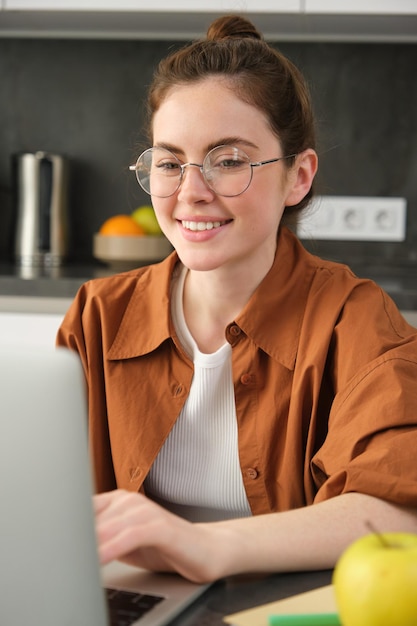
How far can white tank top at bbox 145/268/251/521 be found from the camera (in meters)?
1.31

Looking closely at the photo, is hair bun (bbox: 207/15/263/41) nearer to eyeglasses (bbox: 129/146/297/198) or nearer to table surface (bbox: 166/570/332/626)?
eyeglasses (bbox: 129/146/297/198)

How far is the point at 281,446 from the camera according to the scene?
1.34 meters

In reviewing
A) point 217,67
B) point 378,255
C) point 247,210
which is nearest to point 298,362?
point 247,210

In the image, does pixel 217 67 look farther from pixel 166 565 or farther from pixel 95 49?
pixel 95 49

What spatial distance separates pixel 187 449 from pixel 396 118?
5.96ft

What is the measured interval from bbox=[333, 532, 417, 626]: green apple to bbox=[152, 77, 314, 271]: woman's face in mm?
743

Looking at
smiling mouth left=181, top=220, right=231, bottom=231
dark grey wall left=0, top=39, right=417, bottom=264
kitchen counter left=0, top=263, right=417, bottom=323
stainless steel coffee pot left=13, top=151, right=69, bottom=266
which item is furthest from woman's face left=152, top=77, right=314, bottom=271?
stainless steel coffee pot left=13, top=151, right=69, bottom=266

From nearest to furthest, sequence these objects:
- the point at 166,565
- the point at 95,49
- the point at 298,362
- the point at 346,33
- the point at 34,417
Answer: the point at 34,417, the point at 166,565, the point at 298,362, the point at 346,33, the point at 95,49

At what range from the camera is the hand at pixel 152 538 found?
865 millimetres

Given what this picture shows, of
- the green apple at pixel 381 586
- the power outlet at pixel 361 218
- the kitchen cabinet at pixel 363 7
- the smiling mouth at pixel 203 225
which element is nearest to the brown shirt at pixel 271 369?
the smiling mouth at pixel 203 225

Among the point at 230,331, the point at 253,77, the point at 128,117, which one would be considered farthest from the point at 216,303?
the point at 128,117

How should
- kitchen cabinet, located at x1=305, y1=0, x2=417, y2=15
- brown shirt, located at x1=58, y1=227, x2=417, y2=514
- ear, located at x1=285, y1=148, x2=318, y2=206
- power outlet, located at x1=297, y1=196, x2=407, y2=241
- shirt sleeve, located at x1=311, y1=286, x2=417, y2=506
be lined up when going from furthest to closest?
power outlet, located at x1=297, y1=196, x2=407, y2=241, kitchen cabinet, located at x1=305, y1=0, x2=417, y2=15, ear, located at x1=285, y1=148, x2=318, y2=206, brown shirt, located at x1=58, y1=227, x2=417, y2=514, shirt sleeve, located at x1=311, y1=286, x2=417, y2=506

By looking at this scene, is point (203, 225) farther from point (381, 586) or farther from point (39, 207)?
point (39, 207)

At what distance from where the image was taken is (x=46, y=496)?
25.6 inches
